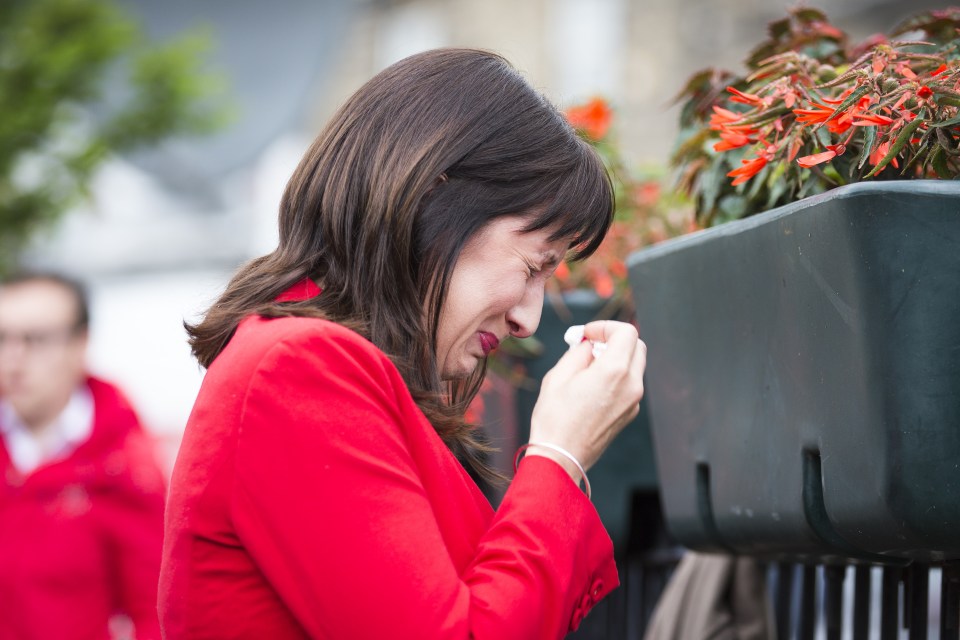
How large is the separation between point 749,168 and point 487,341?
427 millimetres

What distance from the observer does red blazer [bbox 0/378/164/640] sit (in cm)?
308

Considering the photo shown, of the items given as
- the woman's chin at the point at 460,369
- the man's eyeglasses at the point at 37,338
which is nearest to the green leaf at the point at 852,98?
the woman's chin at the point at 460,369

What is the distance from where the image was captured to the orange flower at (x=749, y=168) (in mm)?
1575

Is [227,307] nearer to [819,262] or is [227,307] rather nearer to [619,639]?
[819,262]

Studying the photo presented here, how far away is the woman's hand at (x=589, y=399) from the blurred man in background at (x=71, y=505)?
6.25 feet

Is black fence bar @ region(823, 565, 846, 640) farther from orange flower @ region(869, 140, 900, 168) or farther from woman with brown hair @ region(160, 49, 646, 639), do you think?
orange flower @ region(869, 140, 900, 168)

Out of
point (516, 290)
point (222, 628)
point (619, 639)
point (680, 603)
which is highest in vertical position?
point (516, 290)

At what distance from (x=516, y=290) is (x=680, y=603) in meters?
1.03

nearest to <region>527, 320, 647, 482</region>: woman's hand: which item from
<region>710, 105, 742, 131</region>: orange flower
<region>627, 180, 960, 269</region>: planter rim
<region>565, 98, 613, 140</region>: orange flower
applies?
<region>627, 180, 960, 269</region>: planter rim

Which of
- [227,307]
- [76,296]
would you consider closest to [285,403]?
[227,307]

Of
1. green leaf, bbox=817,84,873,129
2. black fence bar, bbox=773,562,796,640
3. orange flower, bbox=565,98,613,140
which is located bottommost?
black fence bar, bbox=773,562,796,640

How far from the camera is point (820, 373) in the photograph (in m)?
1.42

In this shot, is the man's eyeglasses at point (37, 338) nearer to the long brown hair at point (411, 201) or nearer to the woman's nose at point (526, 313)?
the long brown hair at point (411, 201)

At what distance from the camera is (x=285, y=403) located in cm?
129
